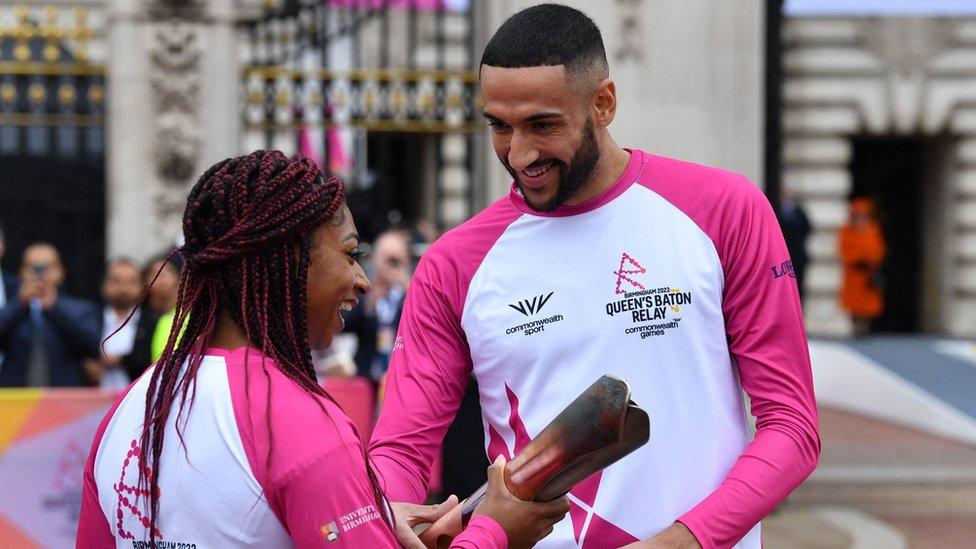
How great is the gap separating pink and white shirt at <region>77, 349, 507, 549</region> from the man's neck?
92 centimetres

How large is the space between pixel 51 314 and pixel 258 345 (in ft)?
18.3

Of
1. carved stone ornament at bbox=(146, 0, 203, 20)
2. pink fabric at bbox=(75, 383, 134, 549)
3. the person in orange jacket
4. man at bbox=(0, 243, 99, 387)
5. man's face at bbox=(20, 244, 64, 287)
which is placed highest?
carved stone ornament at bbox=(146, 0, 203, 20)

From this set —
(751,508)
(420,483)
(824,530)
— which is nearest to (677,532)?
(751,508)

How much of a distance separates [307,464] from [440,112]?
839 centimetres

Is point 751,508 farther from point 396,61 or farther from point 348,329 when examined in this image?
point 396,61

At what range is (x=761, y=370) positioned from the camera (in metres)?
2.83

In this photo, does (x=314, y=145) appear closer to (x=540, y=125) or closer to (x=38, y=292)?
(x=38, y=292)

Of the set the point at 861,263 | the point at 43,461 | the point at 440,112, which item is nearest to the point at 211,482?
the point at 43,461

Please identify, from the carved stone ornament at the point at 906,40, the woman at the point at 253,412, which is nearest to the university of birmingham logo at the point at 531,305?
the woman at the point at 253,412

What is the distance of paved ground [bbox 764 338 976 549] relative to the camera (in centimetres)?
826

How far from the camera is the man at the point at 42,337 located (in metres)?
7.49

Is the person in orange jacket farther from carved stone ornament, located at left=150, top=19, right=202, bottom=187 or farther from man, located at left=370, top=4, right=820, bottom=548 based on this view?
man, located at left=370, top=4, right=820, bottom=548

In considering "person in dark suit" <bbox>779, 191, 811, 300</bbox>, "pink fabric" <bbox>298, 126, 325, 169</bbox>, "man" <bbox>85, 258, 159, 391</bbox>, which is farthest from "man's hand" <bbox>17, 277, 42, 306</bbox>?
"person in dark suit" <bbox>779, 191, 811, 300</bbox>

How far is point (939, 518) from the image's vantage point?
344 inches
